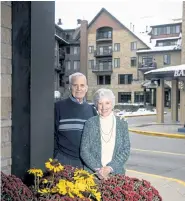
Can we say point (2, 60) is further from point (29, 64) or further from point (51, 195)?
point (51, 195)

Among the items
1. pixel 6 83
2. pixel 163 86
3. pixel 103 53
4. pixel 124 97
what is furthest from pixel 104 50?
pixel 6 83

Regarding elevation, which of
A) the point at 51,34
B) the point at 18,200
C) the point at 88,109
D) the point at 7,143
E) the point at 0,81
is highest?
the point at 51,34

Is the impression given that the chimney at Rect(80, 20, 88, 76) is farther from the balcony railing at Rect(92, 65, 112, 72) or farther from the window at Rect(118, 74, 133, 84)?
the window at Rect(118, 74, 133, 84)

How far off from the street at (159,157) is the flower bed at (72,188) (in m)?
4.60

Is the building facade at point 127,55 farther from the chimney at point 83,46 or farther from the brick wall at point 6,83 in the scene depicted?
the brick wall at point 6,83

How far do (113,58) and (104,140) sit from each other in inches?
1966

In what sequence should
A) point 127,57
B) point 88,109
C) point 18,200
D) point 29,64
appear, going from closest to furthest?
point 18,200
point 29,64
point 88,109
point 127,57

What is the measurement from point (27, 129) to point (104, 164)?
787 mm

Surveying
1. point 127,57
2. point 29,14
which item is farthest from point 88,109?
point 127,57

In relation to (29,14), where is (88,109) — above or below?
below

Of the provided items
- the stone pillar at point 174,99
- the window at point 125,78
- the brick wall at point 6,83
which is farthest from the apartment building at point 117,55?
the brick wall at point 6,83

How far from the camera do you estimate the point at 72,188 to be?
2.53 m

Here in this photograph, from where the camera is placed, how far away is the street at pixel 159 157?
815cm

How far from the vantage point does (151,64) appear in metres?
46.4
